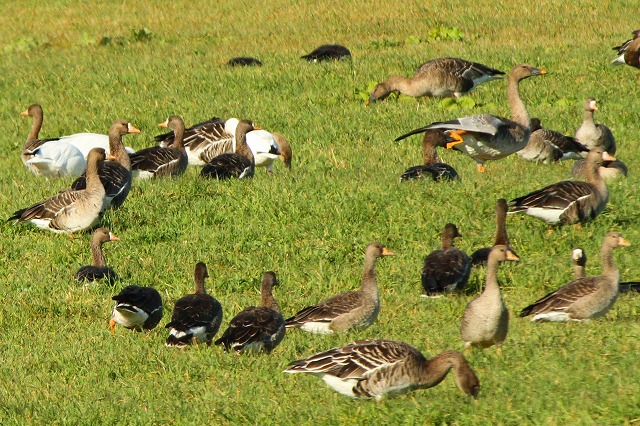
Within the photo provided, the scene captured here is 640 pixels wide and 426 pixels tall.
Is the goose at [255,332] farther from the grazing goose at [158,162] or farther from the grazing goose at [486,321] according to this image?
the grazing goose at [158,162]

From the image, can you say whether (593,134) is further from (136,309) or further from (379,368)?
(379,368)

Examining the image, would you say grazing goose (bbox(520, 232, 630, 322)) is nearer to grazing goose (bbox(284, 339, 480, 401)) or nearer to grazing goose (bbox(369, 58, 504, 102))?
grazing goose (bbox(284, 339, 480, 401))

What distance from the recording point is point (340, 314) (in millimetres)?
10531

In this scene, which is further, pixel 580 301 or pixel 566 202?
pixel 566 202

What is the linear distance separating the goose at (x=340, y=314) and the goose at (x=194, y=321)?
73cm

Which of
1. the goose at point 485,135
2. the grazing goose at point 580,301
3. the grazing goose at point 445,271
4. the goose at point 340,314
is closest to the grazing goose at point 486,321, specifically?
the grazing goose at point 580,301

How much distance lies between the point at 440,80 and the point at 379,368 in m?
14.3

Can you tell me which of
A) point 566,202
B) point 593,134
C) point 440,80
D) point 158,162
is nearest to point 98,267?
point 158,162

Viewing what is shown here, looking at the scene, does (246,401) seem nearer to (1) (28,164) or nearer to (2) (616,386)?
(2) (616,386)

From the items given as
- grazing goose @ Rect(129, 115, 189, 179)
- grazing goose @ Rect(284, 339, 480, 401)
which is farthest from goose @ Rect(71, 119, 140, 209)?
grazing goose @ Rect(284, 339, 480, 401)

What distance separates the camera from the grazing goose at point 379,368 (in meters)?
8.34

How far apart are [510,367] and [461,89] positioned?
44.4 feet

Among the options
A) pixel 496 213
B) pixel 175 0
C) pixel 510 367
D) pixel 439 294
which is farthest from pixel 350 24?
pixel 510 367

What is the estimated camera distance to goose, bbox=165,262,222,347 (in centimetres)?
1021
